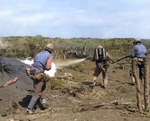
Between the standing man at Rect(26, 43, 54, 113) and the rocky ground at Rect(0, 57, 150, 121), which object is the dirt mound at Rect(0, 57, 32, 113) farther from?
the standing man at Rect(26, 43, 54, 113)

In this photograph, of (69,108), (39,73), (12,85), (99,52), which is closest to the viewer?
(39,73)

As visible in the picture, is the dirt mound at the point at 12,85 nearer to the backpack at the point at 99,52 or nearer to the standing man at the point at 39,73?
the standing man at the point at 39,73

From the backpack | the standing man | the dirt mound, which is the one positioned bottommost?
the dirt mound

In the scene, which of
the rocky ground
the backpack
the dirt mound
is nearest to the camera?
the rocky ground

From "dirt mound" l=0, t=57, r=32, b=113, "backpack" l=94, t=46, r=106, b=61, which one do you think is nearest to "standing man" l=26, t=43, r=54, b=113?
"dirt mound" l=0, t=57, r=32, b=113

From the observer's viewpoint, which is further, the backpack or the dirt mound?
the backpack

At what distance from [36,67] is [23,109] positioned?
1.33 meters

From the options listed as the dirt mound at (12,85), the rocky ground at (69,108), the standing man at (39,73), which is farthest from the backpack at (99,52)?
the standing man at (39,73)

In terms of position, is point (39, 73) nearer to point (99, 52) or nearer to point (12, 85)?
point (12, 85)

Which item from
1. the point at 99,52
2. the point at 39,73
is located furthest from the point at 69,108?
the point at 99,52

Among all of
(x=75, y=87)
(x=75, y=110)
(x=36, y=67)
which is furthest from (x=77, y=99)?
(x=36, y=67)

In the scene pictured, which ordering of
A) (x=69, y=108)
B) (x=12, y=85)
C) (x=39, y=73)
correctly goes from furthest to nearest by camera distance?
(x=12, y=85) → (x=69, y=108) → (x=39, y=73)

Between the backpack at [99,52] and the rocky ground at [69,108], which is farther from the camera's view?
the backpack at [99,52]

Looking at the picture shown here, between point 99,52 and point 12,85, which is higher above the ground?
point 99,52
